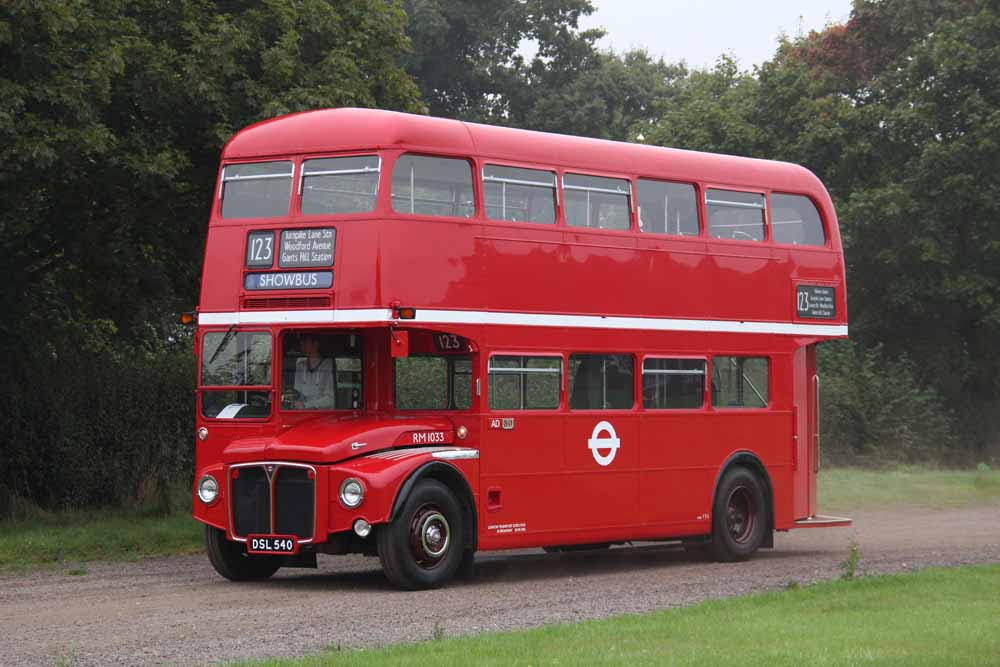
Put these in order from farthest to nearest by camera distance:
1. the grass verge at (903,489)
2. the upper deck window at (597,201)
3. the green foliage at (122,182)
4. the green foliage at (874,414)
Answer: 1. the green foliage at (874,414)
2. the grass verge at (903,489)
3. the green foliage at (122,182)
4. the upper deck window at (597,201)

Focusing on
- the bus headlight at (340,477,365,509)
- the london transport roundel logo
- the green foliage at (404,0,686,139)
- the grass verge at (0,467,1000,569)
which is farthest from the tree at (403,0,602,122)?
the bus headlight at (340,477,365,509)

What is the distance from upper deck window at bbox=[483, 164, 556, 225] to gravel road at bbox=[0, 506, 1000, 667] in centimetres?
362

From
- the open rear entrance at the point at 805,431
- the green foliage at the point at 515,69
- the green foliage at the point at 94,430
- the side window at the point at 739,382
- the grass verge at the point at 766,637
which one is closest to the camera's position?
the grass verge at the point at 766,637

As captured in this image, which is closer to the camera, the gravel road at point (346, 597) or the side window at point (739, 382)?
the gravel road at point (346, 597)

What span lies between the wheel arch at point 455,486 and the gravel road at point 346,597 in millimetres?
528

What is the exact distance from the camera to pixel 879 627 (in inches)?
476

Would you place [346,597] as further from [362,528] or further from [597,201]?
[597,201]

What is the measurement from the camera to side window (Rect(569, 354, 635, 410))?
1759 cm

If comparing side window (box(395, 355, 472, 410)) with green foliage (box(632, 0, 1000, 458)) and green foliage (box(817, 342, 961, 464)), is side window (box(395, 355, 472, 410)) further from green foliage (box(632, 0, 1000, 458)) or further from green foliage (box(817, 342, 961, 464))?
green foliage (box(632, 0, 1000, 458))

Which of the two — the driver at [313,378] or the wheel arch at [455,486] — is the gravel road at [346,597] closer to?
the wheel arch at [455,486]

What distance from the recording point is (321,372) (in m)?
16.3

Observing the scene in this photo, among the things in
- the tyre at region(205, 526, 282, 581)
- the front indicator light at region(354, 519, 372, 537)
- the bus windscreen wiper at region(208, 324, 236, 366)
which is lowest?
the tyre at region(205, 526, 282, 581)

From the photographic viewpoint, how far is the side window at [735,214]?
62.7ft

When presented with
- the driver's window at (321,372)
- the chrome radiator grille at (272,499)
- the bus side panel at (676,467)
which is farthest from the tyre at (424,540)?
the bus side panel at (676,467)
